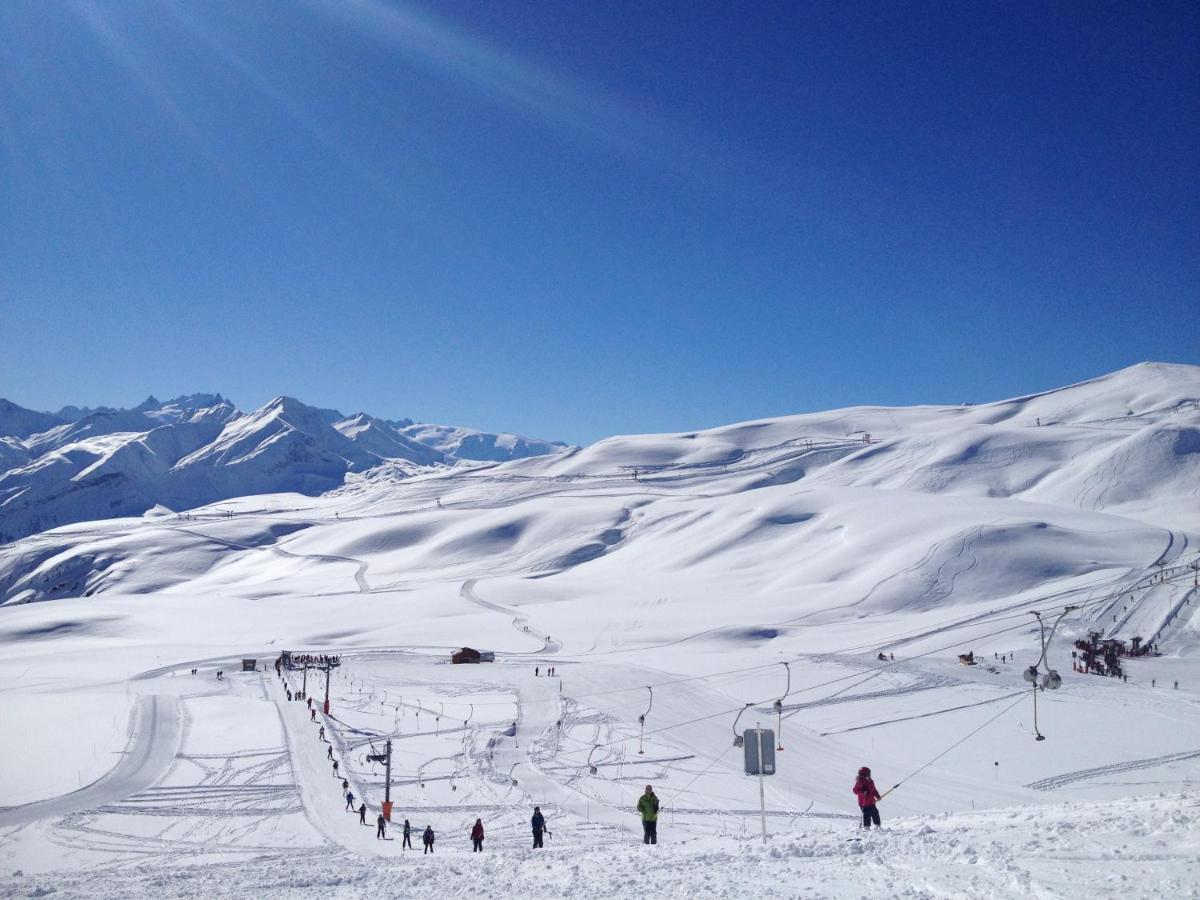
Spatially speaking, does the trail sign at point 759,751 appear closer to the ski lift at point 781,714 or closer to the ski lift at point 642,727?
the ski lift at point 781,714

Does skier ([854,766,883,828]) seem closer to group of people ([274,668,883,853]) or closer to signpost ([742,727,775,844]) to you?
group of people ([274,668,883,853])

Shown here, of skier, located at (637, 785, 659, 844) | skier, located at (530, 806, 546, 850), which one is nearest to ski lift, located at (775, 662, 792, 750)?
skier, located at (530, 806, 546, 850)

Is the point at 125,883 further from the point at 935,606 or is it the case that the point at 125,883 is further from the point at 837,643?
the point at 935,606

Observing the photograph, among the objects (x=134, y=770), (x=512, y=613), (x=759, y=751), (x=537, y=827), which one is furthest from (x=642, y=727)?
(x=512, y=613)

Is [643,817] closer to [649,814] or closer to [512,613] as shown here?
[649,814]

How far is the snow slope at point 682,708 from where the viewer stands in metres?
12.5

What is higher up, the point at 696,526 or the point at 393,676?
the point at 696,526

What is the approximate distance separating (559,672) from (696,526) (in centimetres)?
6191

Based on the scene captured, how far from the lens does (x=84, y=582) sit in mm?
140000

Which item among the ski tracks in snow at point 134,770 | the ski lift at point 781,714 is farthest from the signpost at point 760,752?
the ski tracks in snow at point 134,770

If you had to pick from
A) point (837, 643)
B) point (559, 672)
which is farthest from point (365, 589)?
point (837, 643)

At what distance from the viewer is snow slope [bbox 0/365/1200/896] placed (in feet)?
41.1

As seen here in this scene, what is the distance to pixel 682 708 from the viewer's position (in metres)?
37.7

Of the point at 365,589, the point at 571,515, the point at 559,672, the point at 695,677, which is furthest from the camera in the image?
the point at 571,515
